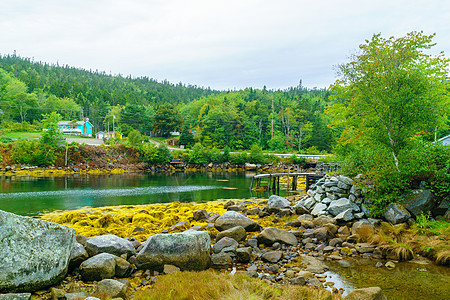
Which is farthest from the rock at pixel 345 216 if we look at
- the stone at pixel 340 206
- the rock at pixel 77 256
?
the rock at pixel 77 256

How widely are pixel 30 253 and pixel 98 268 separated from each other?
1.72m

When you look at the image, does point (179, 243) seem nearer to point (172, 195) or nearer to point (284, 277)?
point (284, 277)

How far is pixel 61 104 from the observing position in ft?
308

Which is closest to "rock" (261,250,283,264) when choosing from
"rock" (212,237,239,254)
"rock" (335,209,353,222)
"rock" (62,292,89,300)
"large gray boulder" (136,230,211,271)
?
"rock" (212,237,239,254)

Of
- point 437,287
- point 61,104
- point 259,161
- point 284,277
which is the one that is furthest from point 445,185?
point 61,104

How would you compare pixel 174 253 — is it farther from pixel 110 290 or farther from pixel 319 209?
pixel 319 209

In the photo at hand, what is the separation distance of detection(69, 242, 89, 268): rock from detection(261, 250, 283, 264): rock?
5405 millimetres

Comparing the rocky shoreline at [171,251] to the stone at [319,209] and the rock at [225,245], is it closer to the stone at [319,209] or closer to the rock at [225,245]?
the rock at [225,245]

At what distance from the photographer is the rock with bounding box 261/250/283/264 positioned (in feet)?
31.7

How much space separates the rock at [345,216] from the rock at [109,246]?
9.24 m

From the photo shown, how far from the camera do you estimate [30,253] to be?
22.4 feet

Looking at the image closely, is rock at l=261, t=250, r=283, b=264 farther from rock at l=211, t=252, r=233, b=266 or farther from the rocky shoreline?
rock at l=211, t=252, r=233, b=266

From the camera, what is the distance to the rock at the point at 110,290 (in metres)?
6.71

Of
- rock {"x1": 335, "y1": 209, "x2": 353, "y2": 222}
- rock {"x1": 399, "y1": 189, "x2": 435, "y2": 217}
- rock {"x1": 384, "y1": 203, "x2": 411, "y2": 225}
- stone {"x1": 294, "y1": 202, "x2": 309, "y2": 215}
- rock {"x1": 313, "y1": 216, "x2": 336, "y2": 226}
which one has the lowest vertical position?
stone {"x1": 294, "y1": 202, "x2": 309, "y2": 215}
